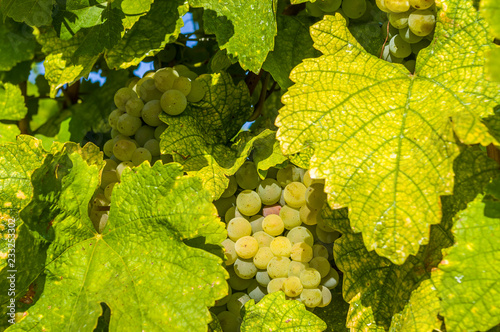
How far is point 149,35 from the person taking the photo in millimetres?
1160

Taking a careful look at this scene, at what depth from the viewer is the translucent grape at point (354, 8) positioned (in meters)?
1.08

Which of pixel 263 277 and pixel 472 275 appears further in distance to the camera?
pixel 263 277

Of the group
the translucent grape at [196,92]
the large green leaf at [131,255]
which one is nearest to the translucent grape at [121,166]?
the large green leaf at [131,255]

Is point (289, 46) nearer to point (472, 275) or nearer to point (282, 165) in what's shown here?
point (282, 165)

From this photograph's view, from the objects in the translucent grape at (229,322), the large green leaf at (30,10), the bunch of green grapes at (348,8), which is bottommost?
the translucent grape at (229,322)

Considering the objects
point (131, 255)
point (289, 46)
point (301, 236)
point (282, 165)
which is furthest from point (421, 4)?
point (131, 255)

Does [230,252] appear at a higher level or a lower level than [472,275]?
lower

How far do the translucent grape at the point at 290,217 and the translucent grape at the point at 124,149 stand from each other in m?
0.38

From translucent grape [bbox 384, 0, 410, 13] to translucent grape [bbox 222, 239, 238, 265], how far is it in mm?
579

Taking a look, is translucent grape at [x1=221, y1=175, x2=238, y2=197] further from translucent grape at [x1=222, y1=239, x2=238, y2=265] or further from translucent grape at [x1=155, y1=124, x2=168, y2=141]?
translucent grape at [x1=155, y1=124, x2=168, y2=141]

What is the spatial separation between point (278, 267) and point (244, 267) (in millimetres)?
76

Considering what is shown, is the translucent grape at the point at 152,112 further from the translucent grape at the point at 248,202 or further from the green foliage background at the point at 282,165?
the translucent grape at the point at 248,202

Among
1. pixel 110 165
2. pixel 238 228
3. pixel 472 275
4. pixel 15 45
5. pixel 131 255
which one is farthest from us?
pixel 15 45

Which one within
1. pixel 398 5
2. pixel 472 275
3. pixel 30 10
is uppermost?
pixel 30 10
